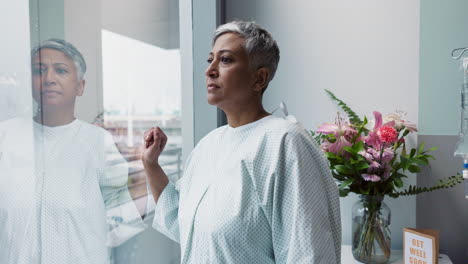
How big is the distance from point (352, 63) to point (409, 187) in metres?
0.64

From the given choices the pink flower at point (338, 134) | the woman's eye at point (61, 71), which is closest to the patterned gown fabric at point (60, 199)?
the woman's eye at point (61, 71)

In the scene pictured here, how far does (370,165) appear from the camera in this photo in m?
1.48

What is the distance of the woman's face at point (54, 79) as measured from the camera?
63cm

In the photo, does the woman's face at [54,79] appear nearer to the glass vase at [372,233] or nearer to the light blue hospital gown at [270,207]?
the light blue hospital gown at [270,207]

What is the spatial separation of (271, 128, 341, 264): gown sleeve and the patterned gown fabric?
398 millimetres

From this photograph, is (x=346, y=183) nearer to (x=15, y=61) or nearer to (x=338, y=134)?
(x=338, y=134)

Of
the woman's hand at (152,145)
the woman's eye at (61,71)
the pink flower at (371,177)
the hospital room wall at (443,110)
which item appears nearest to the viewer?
the woman's eye at (61,71)

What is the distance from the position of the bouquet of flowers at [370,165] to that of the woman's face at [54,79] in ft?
3.56

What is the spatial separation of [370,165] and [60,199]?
1.17 m

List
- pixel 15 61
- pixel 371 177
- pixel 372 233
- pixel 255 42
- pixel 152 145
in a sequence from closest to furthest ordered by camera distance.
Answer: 1. pixel 15 61
2. pixel 255 42
3. pixel 152 145
4. pixel 371 177
5. pixel 372 233

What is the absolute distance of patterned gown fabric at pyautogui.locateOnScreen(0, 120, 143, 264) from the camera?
608 millimetres

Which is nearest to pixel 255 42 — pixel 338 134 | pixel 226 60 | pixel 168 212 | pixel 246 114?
pixel 226 60

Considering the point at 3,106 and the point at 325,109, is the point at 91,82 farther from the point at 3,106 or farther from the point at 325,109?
the point at 325,109

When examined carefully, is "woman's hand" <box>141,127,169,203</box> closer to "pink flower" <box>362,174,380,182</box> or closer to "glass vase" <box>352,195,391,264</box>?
"pink flower" <box>362,174,380,182</box>
